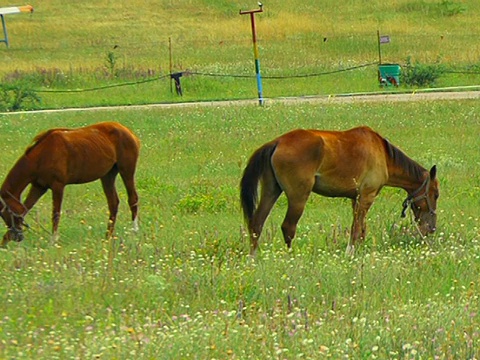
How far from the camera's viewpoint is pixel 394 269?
9.09 metres

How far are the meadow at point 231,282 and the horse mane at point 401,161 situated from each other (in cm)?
56

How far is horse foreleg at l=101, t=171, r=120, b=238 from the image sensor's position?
1234 centimetres

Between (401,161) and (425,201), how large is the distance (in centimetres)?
53

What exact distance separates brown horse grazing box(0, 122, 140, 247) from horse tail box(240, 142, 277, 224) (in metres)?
1.75

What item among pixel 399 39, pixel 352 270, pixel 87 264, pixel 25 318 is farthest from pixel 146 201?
pixel 399 39

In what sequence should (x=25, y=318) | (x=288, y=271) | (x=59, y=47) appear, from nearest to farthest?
(x=25, y=318)
(x=288, y=271)
(x=59, y=47)

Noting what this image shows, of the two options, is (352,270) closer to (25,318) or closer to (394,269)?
(394,269)

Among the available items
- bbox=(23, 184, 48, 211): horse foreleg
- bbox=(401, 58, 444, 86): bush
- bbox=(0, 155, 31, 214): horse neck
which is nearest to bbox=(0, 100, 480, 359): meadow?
bbox=(23, 184, 48, 211): horse foreleg

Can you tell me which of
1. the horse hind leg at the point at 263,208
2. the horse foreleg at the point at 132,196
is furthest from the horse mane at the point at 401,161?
the horse foreleg at the point at 132,196

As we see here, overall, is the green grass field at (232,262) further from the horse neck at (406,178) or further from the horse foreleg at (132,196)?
the horse neck at (406,178)

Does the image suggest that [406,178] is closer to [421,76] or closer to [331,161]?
[331,161]

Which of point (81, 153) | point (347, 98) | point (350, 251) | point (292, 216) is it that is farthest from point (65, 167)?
point (347, 98)

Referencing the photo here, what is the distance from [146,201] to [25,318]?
276 inches

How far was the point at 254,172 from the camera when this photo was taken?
11016 millimetres
